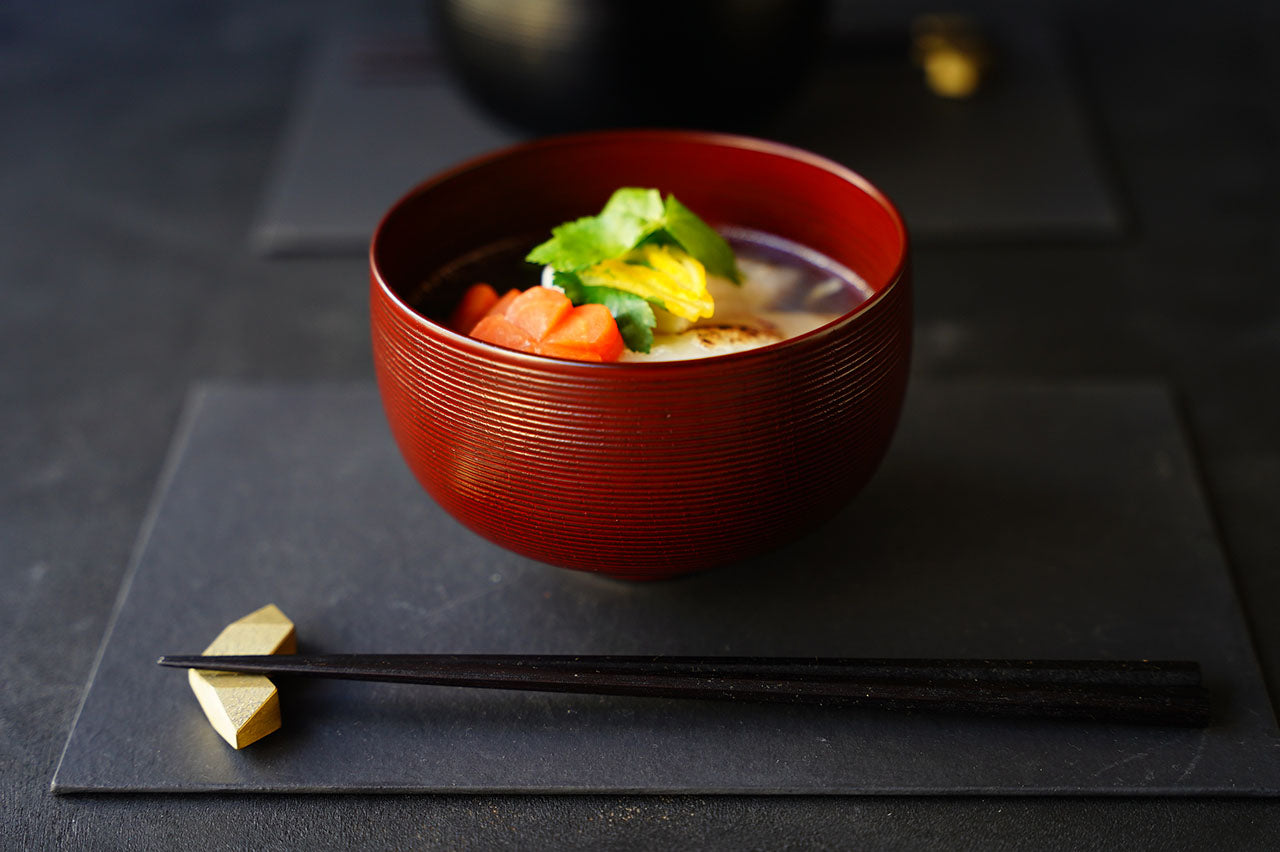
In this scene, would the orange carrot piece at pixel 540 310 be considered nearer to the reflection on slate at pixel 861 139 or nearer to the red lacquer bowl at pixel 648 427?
the red lacquer bowl at pixel 648 427

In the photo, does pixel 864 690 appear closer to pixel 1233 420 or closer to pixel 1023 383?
pixel 1023 383

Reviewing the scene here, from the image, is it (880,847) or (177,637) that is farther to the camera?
(177,637)

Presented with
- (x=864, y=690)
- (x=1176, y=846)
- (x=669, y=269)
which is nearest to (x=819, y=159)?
(x=669, y=269)

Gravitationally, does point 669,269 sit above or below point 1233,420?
above

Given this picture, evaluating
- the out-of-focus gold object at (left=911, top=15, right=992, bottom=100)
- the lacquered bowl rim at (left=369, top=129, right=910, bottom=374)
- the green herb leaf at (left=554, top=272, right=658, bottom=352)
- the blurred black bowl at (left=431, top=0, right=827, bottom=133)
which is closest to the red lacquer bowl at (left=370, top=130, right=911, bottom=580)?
the lacquered bowl rim at (left=369, top=129, right=910, bottom=374)

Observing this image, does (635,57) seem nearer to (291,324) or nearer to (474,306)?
(291,324)

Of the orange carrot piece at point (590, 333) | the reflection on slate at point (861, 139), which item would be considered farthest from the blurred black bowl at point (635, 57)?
the orange carrot piece at point (590, 333)
